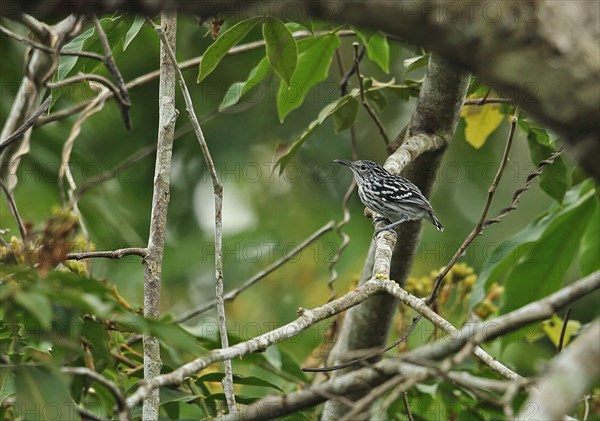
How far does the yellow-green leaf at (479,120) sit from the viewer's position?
5.98 meters

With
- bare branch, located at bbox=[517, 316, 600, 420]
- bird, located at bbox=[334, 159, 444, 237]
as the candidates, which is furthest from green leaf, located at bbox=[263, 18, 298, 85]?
bare branch, located at bbox=[517, 316, 600, 420]

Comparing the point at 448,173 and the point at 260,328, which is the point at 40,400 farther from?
the point at 448,173

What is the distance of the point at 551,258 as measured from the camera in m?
5.37

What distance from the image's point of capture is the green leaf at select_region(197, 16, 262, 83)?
4.10 metres

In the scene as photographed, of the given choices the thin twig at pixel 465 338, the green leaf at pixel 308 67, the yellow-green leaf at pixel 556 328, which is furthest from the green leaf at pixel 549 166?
the thin twig at pixel 465 338

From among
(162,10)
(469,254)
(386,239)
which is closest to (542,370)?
(162,10)

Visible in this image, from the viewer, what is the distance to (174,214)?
1053 centimetres

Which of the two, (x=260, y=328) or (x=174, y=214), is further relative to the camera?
(x=174, y=214)

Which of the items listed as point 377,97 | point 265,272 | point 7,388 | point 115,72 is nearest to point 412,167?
point 377,97

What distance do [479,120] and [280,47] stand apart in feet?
7.70

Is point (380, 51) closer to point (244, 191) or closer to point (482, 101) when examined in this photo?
point (482, 101)

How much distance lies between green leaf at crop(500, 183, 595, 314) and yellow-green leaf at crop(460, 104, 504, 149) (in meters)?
0.84

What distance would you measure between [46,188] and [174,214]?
2.48 metres

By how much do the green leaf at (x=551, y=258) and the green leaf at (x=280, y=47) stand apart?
6.61ft
